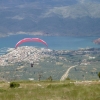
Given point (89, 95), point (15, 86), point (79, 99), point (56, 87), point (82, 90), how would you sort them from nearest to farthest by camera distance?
point (79, 99), point (89, 95), point (82, 90), point (56, 87), point (15, 86)

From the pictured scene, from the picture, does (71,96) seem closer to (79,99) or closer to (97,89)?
(79,99)

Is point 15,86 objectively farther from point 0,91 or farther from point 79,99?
point 79,99

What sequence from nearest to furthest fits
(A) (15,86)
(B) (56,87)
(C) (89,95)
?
(C) (89,95) < (B) (56,87) < (A) (15,86)

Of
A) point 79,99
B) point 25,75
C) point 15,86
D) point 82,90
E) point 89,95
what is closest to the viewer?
point 79,99

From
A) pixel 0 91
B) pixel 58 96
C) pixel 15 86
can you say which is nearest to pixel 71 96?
pixel 58 96

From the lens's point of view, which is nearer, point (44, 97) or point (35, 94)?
point (44, 97)

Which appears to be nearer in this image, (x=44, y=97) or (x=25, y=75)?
(x=44, y=97)

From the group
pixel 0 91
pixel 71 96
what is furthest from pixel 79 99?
pixel 0 91

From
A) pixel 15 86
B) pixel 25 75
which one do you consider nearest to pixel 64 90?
pixel 15 86

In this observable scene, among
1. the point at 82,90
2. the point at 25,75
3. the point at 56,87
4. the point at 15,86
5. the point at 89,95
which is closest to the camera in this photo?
the point at 89,95
